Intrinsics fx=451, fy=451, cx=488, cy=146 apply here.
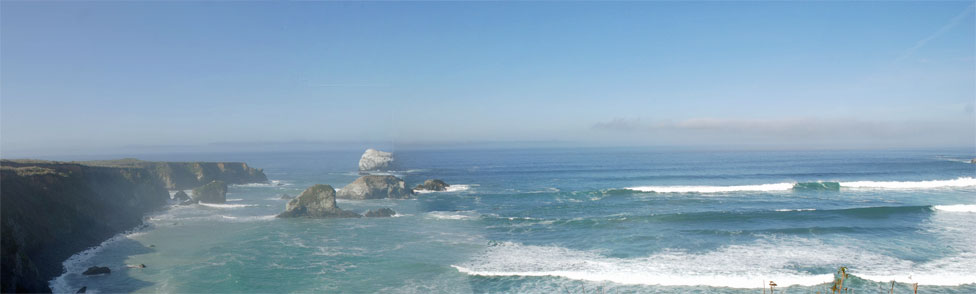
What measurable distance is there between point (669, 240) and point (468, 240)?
1151 centimetres

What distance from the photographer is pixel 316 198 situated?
3459cm

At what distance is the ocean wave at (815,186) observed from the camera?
4700 cm

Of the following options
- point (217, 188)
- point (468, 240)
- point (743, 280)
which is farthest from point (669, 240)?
point (217, 188)

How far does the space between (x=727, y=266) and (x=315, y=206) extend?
91.2ft

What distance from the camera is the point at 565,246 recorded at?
81.8ft

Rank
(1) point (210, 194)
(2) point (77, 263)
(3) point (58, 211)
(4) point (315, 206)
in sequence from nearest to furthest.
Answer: (2) point (77, 263), (3) point (58, 211), (4) point (315, 206), (1) point (210, 194)

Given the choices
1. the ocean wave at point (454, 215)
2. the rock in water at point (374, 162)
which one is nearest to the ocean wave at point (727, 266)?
the ocean wave at point (454, 215)

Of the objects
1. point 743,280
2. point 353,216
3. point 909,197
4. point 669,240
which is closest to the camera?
point 743,280

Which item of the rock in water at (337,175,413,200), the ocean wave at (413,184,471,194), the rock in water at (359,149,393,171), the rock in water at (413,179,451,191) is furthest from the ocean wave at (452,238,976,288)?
the rock in water at (359,149,393,171)

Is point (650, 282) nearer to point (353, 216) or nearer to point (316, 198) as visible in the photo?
point (353, 216)

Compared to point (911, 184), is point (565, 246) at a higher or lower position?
lower

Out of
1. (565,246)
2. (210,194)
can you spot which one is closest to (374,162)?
(210,194)

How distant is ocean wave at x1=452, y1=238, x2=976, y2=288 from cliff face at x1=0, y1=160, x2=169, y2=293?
16454 millimetres

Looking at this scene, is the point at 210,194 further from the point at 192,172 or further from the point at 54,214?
the point at 54,214
